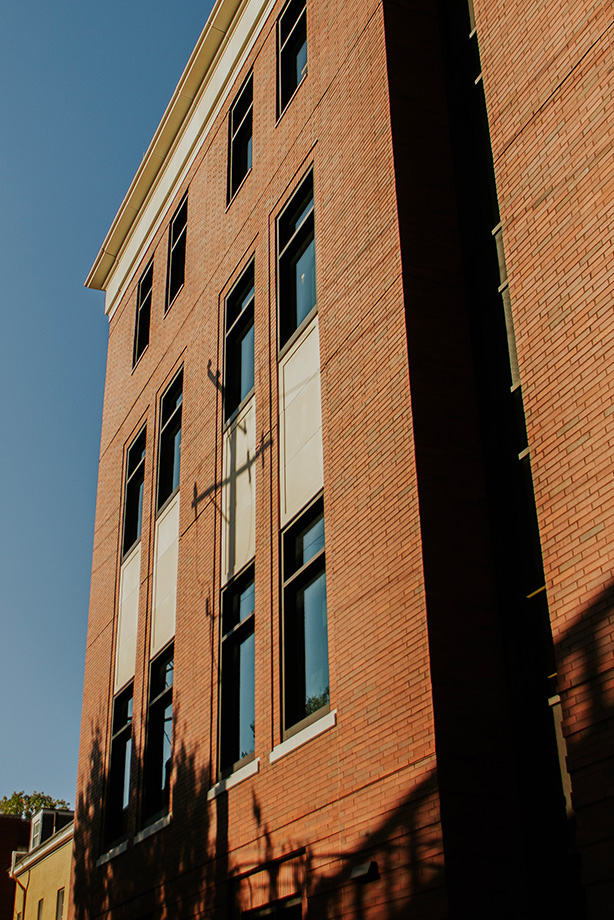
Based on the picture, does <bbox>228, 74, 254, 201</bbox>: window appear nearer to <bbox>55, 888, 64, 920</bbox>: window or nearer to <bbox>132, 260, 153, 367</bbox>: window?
<bbox>132, 260, 153, 367</bbox>: window

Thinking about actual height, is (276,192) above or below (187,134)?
below

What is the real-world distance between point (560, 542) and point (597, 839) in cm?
235

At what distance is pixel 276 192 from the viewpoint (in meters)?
15.8

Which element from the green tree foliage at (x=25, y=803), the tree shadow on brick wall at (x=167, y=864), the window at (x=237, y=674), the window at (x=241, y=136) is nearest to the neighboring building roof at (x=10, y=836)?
the green tree foliage at (x=25, y=803)

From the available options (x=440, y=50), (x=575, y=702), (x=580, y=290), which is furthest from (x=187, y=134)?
(x=575, y=702)

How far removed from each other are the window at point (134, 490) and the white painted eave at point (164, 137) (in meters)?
6.01

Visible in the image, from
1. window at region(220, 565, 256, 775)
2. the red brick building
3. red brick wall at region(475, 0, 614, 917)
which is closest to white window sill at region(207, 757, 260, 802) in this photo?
the red brick building

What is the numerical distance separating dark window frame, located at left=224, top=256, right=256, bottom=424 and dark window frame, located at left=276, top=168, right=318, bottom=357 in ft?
3.33

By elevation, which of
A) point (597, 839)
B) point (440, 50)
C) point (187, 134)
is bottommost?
point (597, 839)

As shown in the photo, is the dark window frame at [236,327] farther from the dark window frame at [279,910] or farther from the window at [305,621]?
the dark window frame at [279,910]

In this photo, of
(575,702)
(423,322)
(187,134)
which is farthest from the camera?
(187,134)

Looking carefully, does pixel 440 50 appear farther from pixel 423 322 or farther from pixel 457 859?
pixel 457 859

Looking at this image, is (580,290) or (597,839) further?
(580,290)

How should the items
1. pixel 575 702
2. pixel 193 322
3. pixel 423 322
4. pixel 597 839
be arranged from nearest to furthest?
1. pixel 597 839
2. pixel 575 702
3. pixel 423 322
4. pixel 193 322
